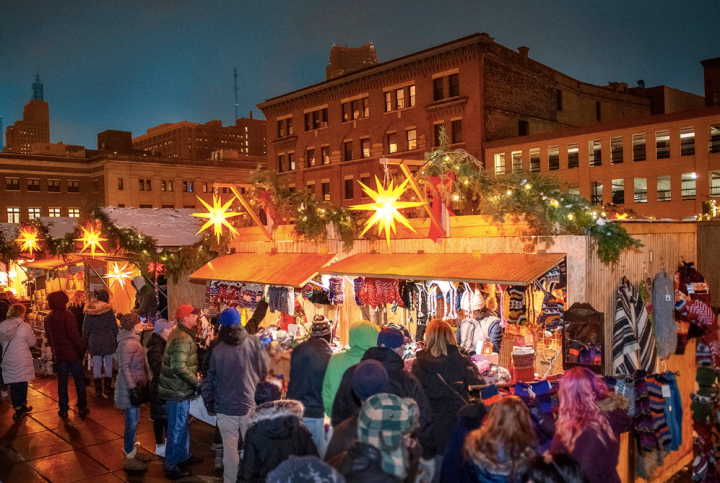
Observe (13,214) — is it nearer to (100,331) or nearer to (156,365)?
(100,331)

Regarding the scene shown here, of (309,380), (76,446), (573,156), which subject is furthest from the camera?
(573,156)

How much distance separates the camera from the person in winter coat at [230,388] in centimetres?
666

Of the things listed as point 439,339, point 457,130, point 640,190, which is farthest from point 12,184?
point 439,339

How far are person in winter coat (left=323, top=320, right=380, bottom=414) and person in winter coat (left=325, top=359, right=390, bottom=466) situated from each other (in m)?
1.36

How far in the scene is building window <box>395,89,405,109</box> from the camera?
3853cm

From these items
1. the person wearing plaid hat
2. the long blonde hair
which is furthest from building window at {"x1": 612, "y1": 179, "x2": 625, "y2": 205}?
the person wearing plaid hat

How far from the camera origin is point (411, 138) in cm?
3831

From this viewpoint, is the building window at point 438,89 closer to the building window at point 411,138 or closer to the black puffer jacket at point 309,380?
the building window at point 411,138

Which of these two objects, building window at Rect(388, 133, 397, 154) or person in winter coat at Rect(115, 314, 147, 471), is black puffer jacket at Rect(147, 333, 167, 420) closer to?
person in winter coat at Rect(115, 314, 147, 471)

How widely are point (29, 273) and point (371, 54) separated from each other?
7414 centimetres

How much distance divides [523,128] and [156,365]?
34374 mm

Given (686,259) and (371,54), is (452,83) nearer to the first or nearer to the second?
(686,259)

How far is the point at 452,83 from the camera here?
3575 cm

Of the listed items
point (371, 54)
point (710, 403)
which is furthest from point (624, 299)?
point (371, 54)
